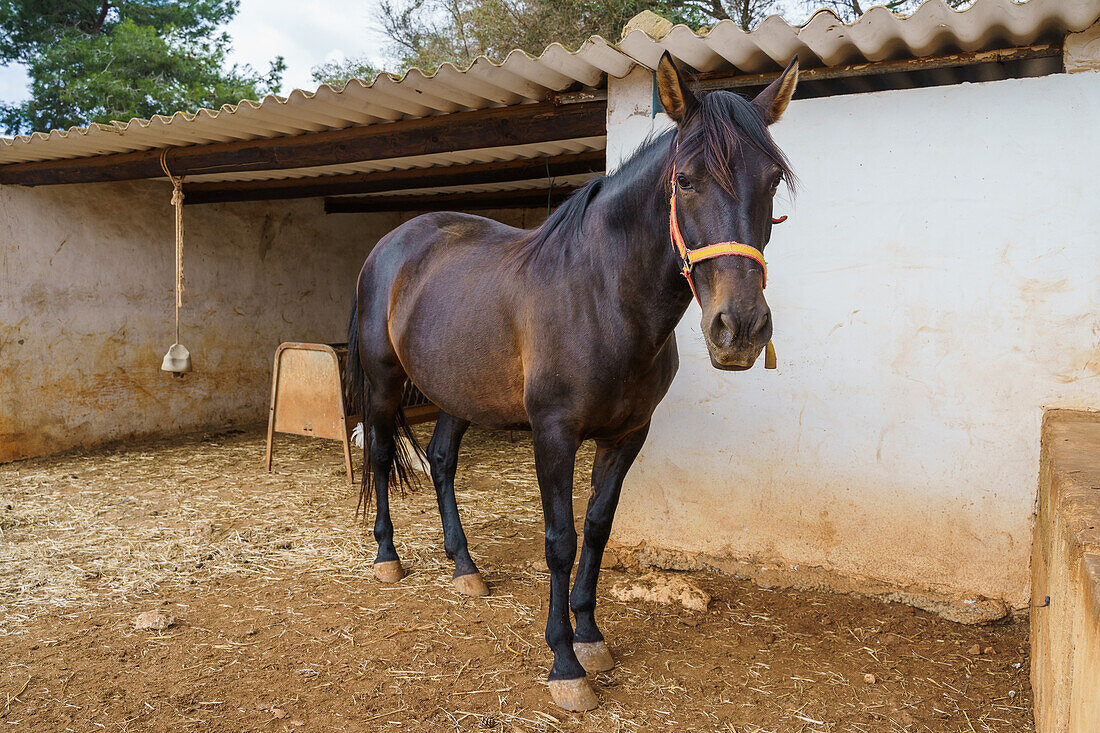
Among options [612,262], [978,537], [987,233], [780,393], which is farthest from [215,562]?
[987,233]

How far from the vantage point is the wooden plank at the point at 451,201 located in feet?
24.4

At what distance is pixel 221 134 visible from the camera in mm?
4758

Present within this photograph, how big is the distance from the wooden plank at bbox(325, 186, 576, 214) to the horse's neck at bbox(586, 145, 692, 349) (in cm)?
464

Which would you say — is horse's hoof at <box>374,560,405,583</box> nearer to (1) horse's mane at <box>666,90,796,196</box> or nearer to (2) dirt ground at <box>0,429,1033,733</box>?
Result: (2) dirt ground at <box>0,429,1033,733</box>

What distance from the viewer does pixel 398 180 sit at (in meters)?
6.14

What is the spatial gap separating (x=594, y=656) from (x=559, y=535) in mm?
513

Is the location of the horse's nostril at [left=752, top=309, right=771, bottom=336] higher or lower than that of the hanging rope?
lower

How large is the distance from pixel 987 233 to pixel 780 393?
3.51 feet

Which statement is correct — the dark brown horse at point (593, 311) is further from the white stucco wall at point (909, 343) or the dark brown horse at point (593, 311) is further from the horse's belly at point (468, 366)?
the white stucco wall at point (909, 343)

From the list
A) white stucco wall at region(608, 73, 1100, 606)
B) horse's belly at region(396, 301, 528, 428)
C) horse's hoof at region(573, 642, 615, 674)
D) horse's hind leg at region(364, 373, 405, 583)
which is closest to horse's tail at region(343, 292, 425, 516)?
horse's hind leg at region(364, 373, 405, 583)

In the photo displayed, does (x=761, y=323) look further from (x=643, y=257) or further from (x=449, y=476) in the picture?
(x=449, y=476)

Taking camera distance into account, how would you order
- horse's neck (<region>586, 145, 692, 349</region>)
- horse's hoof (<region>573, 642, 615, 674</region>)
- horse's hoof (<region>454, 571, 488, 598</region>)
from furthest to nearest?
horse's hoof (<region>454, 571, 488, 598</region>), horse's hoof (<region>573, 642, 615, 674</region>), horse's neck (<region>586, 145, 692, 349</region>)

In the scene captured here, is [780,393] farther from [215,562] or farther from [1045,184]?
[215,562]

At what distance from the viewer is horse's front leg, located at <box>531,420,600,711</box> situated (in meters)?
2.46
